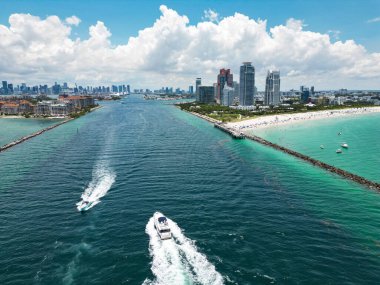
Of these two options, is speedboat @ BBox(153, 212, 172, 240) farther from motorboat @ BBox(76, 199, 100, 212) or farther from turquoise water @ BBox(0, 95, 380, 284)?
motorboat @ BBox(76, 199, 100, 212)

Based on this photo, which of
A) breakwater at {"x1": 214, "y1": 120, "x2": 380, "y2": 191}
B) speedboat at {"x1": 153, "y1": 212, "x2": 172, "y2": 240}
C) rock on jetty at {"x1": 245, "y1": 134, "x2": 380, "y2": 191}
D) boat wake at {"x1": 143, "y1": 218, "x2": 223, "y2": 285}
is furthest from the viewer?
breakwater at {"x1": 214, "y1": 120, "x2": 380, "y2": 191}

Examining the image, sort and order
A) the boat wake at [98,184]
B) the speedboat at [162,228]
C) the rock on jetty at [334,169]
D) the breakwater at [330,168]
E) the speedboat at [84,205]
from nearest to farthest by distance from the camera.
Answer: the speedboat at [162,228]
the speedboat at [84,205]
the boat wake at [98,184]
the rock on jetty at [334,169]
the breakwater at [330,168]

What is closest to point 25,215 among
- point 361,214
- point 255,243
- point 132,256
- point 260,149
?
point 132,256

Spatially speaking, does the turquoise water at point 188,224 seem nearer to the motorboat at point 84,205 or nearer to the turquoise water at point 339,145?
the motorboat at point 84,205

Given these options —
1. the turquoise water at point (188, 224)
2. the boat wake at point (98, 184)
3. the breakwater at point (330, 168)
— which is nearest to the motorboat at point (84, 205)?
the boat wake at point (98, 184)

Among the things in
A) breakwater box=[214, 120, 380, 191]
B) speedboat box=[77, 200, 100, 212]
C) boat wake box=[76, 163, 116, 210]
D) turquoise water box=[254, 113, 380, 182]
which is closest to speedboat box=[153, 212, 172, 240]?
speedboat box=[77, 200, 100, 212]

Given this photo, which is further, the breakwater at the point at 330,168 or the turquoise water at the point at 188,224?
the breakwater at the point at 330,168
